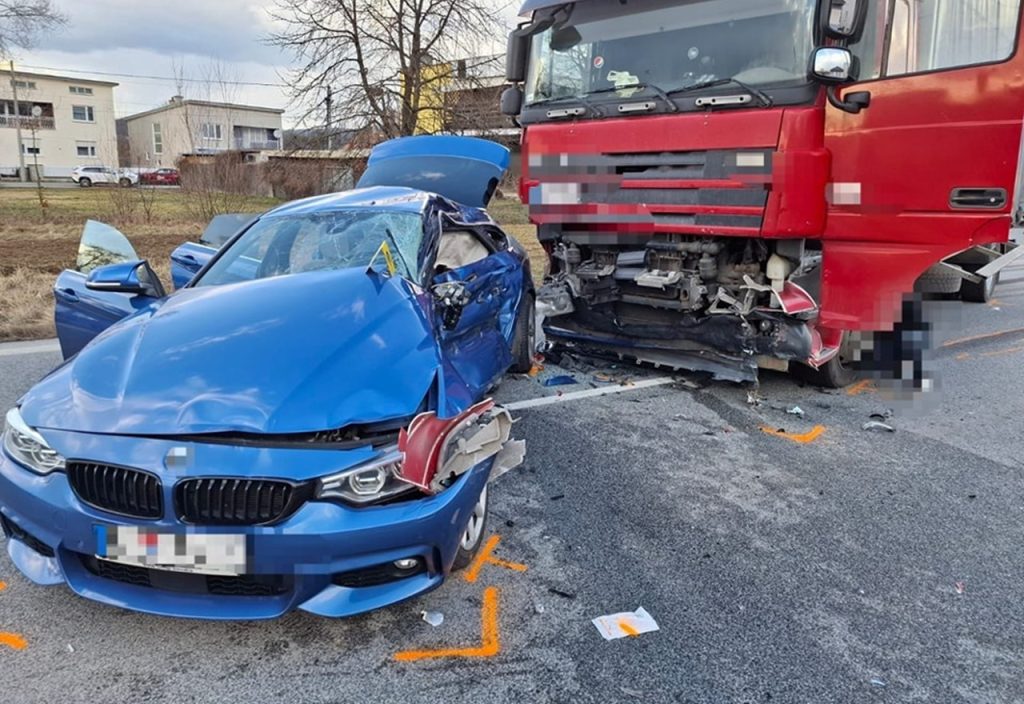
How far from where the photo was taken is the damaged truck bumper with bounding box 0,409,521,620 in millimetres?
2322

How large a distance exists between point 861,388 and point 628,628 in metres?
4.04

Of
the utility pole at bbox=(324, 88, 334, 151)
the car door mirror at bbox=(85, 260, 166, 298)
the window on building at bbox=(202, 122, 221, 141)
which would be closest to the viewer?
the car door mirror at bbox=(85, 260, 166, 298)

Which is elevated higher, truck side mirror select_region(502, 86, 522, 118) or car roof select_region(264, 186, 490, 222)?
truck side mirror select_region(502, 86, 522, 118)

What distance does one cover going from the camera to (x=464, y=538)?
2869 millimetres

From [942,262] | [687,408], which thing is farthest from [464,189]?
[942,262]

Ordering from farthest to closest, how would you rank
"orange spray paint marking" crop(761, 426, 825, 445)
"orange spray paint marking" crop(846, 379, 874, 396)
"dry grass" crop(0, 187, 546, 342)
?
"dry grass" crop(0, 187, 546, 342) < "orange spray paint marking" crop(846, 379, 874, 396) < "orange spray paint marking" crop(761, 426, 825, 445)

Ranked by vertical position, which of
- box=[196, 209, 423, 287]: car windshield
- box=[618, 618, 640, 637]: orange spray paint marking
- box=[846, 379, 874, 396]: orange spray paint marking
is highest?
box=[196, 209, 423, 287]: car windshield

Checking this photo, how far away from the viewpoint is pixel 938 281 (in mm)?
5105

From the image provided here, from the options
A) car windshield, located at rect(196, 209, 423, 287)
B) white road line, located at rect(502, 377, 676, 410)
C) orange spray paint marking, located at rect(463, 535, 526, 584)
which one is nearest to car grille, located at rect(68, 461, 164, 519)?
orange spray paint marking, located at rect(463, 535, 526, 584)

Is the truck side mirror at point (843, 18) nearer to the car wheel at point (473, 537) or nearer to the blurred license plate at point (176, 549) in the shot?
the car wheel at point (473, 537)

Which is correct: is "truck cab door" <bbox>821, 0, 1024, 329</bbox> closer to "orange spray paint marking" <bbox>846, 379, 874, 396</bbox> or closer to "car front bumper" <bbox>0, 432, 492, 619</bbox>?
"orange spray paint marking" <bbox>846, 379, 874, 396</bbox>

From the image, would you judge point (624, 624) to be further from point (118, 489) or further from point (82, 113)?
point (82, 113)

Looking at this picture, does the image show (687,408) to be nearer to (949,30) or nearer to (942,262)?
(942,262)

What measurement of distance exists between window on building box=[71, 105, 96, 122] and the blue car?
6465 centimetres
